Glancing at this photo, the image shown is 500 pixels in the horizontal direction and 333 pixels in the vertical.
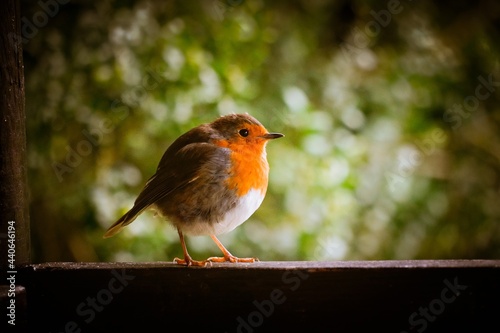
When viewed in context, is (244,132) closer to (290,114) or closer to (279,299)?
(279,299)

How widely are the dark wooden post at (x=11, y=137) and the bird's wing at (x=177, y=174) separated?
0.63 meters

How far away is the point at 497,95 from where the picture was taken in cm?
432

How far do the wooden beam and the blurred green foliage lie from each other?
202cm

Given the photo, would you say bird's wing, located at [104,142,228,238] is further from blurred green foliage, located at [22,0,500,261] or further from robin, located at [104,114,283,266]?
blurred green foliage, located at [22,0,500,261]

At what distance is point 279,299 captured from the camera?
1613 mm

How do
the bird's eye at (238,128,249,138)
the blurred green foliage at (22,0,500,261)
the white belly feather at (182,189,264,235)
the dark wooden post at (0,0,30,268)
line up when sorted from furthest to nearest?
the blurred green foliage at (22,0,500,261), the bird's eye at (238,128,249,138), the white belly feather at (182,189,264,235), the dark wooden post at (0,0,30,268)

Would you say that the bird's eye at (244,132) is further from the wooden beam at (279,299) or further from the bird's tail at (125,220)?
the wooden beam at (279,299)

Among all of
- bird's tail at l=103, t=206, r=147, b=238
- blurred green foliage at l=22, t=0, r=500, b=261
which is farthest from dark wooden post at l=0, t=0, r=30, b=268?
A: blurred green foliage at l=22, t=0, r=500, b=261

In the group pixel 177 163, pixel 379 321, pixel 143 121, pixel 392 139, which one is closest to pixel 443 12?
pixel 392 139

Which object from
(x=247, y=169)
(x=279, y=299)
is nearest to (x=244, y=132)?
(x=247, y=169)

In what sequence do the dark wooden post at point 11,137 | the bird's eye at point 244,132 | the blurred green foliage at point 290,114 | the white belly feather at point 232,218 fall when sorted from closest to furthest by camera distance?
the dark wooden post at point 11,137 < the white belly feather at point 232,218 < the bird's eye at point 244,132 < the blurred green foliage at point 290,114

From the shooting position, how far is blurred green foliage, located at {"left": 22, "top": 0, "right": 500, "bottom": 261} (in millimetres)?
3674

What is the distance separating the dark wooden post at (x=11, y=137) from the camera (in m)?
1.55

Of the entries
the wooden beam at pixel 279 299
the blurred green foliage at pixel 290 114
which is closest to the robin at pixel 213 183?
the wooden beam at pixel 279 299
